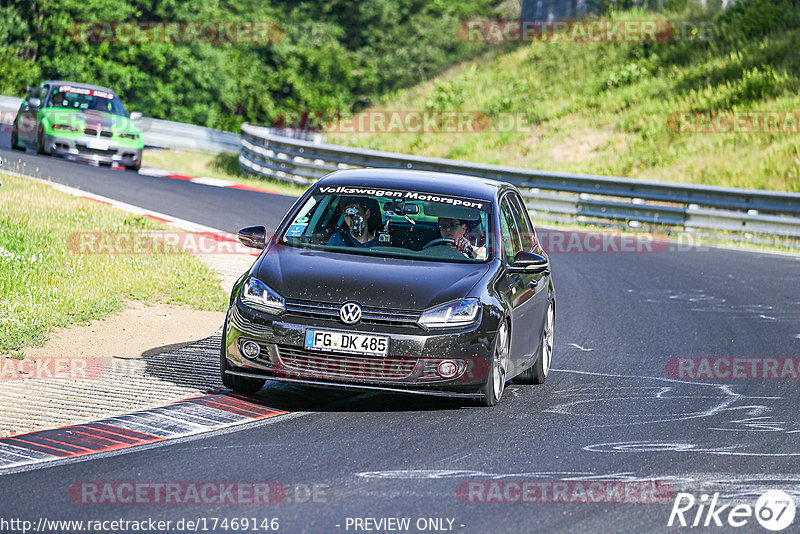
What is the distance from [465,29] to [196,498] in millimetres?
59701

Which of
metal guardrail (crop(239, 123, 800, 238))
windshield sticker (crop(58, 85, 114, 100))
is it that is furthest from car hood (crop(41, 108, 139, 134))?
metal guardrail (crop(239, 123, 800, 238))

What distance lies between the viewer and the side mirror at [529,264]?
906cm

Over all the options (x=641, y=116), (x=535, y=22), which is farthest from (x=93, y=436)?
(x=535, y=22)

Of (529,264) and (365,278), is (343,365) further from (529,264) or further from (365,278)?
(529,264)

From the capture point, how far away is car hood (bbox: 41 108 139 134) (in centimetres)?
2703

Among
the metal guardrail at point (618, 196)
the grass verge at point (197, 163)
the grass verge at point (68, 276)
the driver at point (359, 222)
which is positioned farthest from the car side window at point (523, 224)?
the grass verge at point (197, 163)

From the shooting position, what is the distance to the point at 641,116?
33594mm

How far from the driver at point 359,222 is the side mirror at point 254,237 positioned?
500mm

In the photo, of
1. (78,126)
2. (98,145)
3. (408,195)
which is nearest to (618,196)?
(98,145)

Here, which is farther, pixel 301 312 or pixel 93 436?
pixel 301 312

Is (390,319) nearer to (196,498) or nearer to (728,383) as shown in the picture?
(196,498)

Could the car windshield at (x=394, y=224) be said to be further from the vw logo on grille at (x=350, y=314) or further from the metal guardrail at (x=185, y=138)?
the metal guardrail at (x=185, y=138)

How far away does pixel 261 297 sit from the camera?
8.28 metres

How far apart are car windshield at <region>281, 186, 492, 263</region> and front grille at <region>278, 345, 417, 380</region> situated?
1.14 meters
